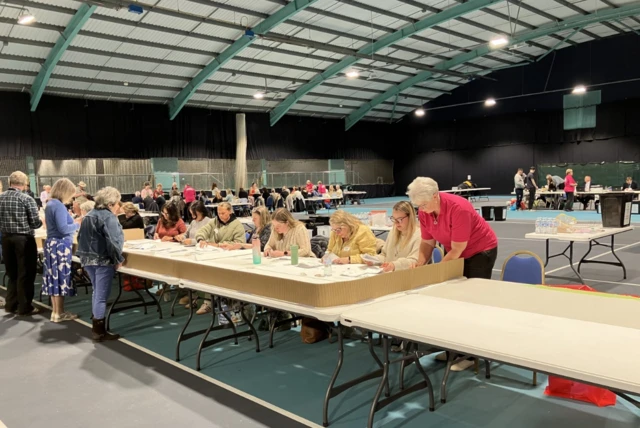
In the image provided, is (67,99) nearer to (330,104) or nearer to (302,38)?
(302,38)

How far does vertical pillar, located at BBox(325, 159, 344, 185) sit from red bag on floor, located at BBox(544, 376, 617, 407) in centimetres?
2240

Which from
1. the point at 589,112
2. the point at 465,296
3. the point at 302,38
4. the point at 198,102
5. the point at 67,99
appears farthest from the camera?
the point at 589,112

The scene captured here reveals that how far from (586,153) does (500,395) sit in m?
21.1

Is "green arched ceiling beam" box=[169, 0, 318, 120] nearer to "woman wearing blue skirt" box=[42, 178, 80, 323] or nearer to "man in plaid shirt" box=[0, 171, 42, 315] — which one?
"man in plaid shirt" box=[0, 171, 42, 315]

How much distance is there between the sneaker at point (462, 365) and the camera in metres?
3.38

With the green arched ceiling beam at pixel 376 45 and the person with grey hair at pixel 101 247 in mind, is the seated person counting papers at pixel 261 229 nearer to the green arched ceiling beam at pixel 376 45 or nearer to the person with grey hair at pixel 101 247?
the person with grey hair at pixel 101 247

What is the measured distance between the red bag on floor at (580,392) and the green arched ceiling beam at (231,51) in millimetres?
11459

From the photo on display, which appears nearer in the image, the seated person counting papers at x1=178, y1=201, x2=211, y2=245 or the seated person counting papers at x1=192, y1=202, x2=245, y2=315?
the seated person counting papers at x1=192, y1=202, x2=245, y2=315

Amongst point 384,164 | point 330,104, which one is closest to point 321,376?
point 330,104

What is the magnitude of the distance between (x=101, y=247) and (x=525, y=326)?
11.1ft

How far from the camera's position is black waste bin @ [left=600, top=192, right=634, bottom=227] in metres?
5.88

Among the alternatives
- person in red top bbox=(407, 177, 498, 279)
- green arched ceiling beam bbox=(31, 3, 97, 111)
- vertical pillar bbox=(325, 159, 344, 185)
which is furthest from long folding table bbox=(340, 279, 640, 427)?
vertical pillar bbox=(325, 159, 344, 185)

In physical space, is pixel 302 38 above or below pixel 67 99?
above

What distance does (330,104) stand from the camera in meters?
22.9
